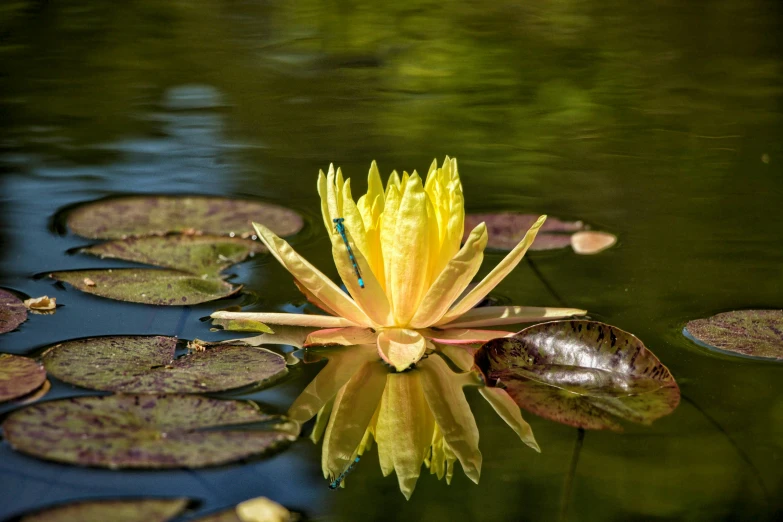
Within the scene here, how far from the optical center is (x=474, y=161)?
3.11 metres

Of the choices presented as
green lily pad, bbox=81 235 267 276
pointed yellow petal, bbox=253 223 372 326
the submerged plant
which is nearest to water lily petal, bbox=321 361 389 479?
the submerged plant

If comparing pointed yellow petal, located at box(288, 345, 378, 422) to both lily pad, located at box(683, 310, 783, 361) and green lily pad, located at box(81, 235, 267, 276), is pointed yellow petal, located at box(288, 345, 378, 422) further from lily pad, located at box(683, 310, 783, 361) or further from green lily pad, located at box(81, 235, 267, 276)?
lily pad, located at box(683, 310, 783, 361)

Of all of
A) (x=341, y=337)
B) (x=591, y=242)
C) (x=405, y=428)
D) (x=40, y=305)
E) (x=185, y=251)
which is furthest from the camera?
(x=591, y=242)

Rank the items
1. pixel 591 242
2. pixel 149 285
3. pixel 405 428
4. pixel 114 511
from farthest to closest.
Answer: pixel 591 242 < pixel 149 285 < pixel 405 428 < pixel 114 511

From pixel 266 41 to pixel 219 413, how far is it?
13.1 ft

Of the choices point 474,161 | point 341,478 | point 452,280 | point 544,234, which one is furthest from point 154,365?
point 474,161

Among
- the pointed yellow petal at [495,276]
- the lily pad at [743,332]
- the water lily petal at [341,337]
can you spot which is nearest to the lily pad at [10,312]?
the water lily petal at [341,337]

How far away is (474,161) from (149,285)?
152 cm

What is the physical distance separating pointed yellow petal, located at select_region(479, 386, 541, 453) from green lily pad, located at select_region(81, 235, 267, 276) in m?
0.80

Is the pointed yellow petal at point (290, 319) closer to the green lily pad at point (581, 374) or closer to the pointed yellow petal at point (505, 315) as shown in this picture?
the pointed yellow petal at point (505, 315)

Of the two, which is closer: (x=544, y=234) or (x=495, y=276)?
(x=495, y=276)

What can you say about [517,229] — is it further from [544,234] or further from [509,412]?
[509,412]

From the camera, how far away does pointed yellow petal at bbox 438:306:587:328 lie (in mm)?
1755

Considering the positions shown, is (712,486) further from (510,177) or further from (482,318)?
(510,177)
